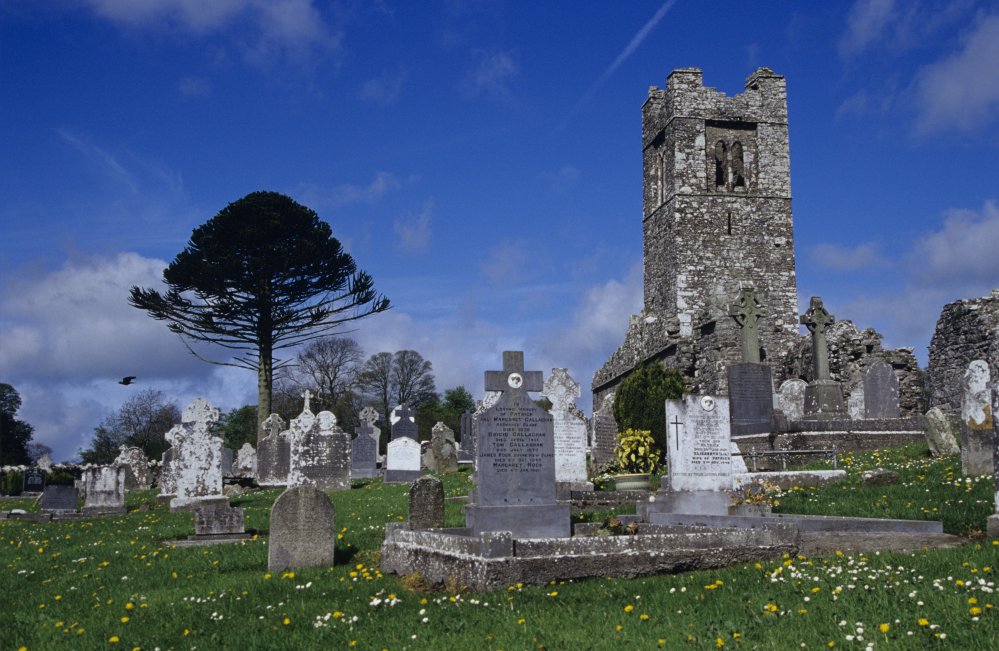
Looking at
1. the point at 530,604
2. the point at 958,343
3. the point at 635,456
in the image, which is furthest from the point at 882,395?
the point at 530,604

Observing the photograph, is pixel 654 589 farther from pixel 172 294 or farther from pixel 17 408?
pixel 17 408

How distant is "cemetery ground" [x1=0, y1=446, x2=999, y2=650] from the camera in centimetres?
546

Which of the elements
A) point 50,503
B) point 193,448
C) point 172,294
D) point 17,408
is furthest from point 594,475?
point 17,408

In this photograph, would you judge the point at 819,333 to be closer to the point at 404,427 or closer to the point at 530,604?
the point at 404,427

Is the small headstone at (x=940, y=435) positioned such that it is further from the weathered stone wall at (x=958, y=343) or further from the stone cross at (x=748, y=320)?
the weathered stone wall at (x=958, y=343)

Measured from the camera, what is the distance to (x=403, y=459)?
23922 mm

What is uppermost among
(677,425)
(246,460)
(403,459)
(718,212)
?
(718,212)

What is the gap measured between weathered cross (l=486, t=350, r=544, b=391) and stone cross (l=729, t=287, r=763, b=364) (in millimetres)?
16157

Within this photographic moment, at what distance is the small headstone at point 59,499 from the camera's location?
18812 millimetres

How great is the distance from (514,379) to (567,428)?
24.4 ft

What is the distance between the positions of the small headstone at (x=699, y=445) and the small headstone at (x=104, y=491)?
12.2 meters

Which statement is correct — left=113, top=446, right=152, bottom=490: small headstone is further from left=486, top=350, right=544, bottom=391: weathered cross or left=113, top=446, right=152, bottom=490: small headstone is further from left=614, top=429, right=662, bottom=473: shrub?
left=486, top=350, right=544, bottom=391: weathered cross

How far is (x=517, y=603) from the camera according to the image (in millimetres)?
6688

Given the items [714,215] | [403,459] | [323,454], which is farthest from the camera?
[714,215]
